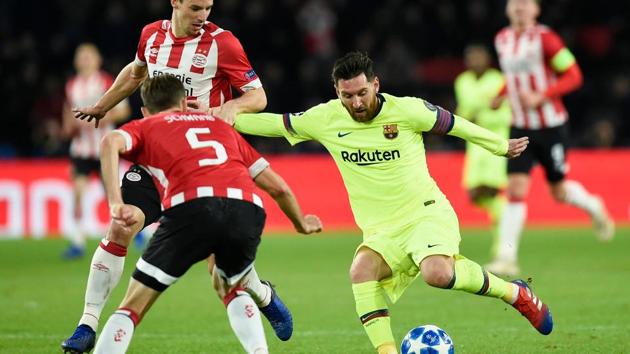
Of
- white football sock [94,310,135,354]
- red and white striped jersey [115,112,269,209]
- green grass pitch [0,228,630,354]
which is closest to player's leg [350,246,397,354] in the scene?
green grass pitch [0,228,630,354]

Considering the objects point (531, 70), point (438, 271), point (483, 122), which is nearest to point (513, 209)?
point (531, 70)

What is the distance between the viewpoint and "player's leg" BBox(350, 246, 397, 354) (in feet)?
20.5

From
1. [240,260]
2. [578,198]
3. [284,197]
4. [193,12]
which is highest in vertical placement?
[193,12]

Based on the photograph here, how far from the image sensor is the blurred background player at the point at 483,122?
42.9 feet

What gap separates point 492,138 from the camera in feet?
21.6

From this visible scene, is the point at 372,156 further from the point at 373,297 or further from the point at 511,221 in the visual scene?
the point at 511,221

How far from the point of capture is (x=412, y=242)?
6.55m

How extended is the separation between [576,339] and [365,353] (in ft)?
4.64

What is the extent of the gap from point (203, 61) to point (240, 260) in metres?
1.76

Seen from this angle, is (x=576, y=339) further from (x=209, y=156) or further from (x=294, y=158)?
(x=294, y=158)

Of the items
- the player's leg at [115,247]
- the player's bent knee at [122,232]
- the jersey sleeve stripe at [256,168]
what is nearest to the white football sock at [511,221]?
the player's leg at [115,247]

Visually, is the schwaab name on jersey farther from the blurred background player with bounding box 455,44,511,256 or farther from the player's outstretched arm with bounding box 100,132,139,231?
the blurred background player with bounding box 455,44,511,256

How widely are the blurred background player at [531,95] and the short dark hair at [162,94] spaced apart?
562 cm

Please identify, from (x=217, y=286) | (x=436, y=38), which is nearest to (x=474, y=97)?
(x=436, y=38)
